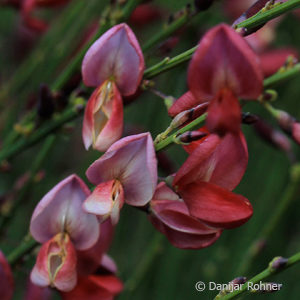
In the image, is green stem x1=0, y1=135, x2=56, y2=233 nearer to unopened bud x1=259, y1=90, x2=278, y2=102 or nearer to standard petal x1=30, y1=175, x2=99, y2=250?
standard petal x1=30, y1=175, x2=99, y2=250

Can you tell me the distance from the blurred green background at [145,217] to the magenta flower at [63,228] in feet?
1.11

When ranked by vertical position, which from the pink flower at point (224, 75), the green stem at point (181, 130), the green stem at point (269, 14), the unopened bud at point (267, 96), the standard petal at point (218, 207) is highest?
the pink flower at point (224, 75)

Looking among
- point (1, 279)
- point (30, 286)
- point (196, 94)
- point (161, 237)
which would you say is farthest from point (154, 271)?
point (196, 94)

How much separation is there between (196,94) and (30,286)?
0.36 m

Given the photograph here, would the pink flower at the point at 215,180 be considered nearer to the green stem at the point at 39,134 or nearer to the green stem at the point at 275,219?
the green stem at the point at 39,134

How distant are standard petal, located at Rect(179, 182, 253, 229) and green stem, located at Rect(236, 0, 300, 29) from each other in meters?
0.14

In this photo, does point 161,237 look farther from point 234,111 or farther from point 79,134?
point 79,134

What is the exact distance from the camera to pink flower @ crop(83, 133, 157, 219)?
0.54m

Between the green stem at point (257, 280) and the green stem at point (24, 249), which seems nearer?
the green stem at point (257, 280)

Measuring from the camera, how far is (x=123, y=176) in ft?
1.93

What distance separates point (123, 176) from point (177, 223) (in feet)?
0.21

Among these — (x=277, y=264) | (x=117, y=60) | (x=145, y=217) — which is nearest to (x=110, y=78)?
(x=117, y=60)

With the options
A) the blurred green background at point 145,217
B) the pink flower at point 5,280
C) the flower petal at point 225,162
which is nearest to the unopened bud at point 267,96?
the flower petal at point 225,162

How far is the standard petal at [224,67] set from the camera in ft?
1.56
